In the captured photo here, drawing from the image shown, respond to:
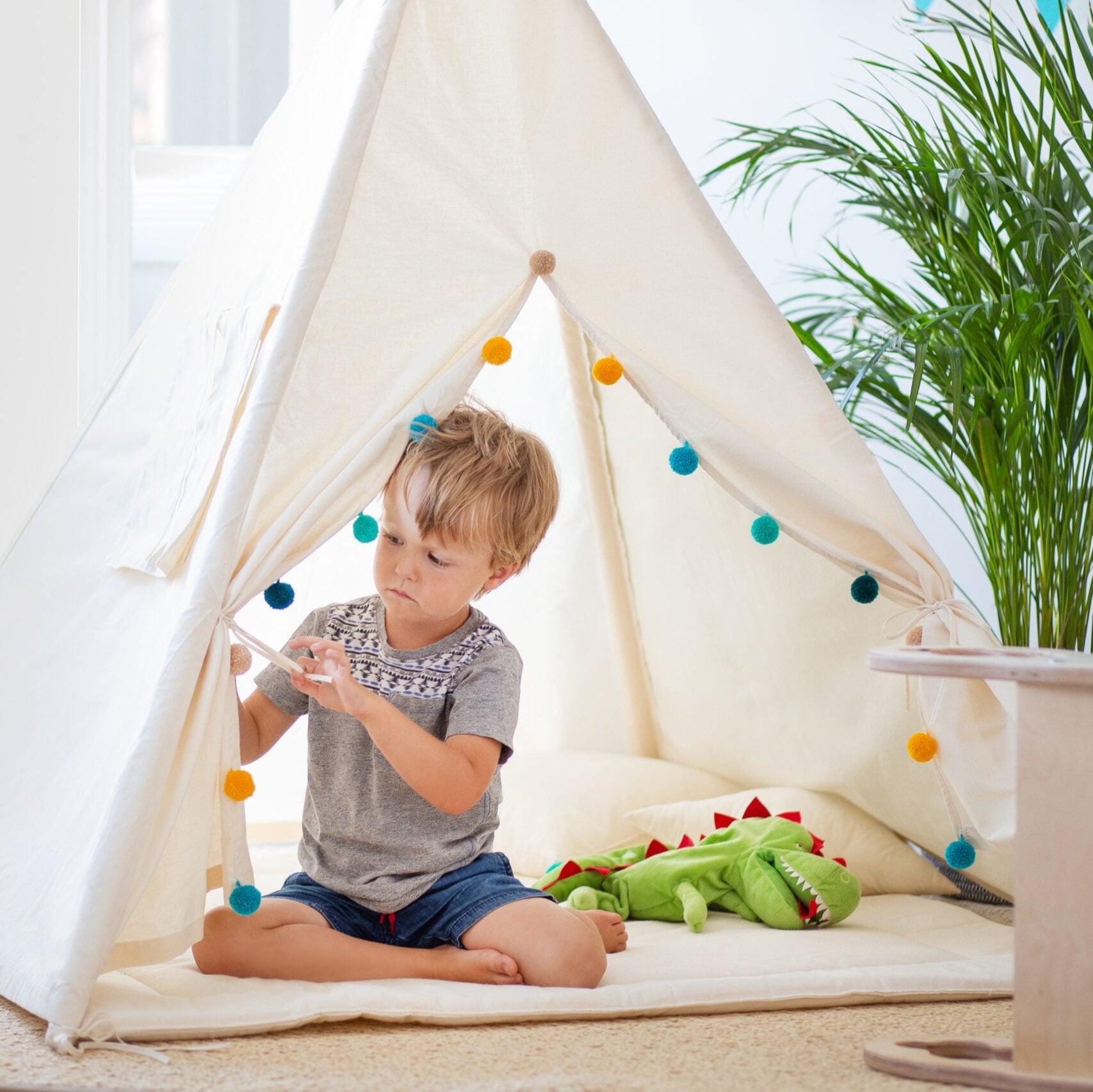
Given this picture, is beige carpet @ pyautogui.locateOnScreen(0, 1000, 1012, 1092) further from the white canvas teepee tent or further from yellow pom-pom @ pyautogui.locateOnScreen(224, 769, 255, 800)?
yellow pom-pom @ pyautogui.locateOnScreen(224, 769, 255, 800)

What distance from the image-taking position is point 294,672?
1.29m

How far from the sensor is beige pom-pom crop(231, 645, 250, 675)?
1.27 meters

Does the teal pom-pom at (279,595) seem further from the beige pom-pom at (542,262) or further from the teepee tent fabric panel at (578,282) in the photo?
the beige pom-pom at (542,262)

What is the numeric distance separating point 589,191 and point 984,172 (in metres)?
0.63

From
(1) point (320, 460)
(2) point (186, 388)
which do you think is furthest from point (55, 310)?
(1) point (320, 460)

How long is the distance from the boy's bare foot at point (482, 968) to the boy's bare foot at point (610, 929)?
18 centimetres

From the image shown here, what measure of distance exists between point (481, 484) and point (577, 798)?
75 cm

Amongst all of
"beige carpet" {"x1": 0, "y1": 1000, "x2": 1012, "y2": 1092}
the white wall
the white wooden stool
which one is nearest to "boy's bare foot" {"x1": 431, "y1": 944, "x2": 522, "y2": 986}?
"beige carpet" {"x1": 0, "y1": 1000, "x2": 1012, "y2": 1092}

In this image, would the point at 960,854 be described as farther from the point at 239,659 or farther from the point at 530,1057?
the point at 239,659

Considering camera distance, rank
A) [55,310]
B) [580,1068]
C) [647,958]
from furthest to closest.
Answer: [55,310], [647,958], [580,1068]

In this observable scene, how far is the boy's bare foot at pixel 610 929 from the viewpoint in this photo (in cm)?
155

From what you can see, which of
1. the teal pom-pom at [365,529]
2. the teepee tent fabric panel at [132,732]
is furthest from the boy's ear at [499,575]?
the teepee tent fabric panel at [132,732]

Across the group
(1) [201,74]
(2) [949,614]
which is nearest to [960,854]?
(2) [949,614]

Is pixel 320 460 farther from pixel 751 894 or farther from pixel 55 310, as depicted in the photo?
pixel 55 310
